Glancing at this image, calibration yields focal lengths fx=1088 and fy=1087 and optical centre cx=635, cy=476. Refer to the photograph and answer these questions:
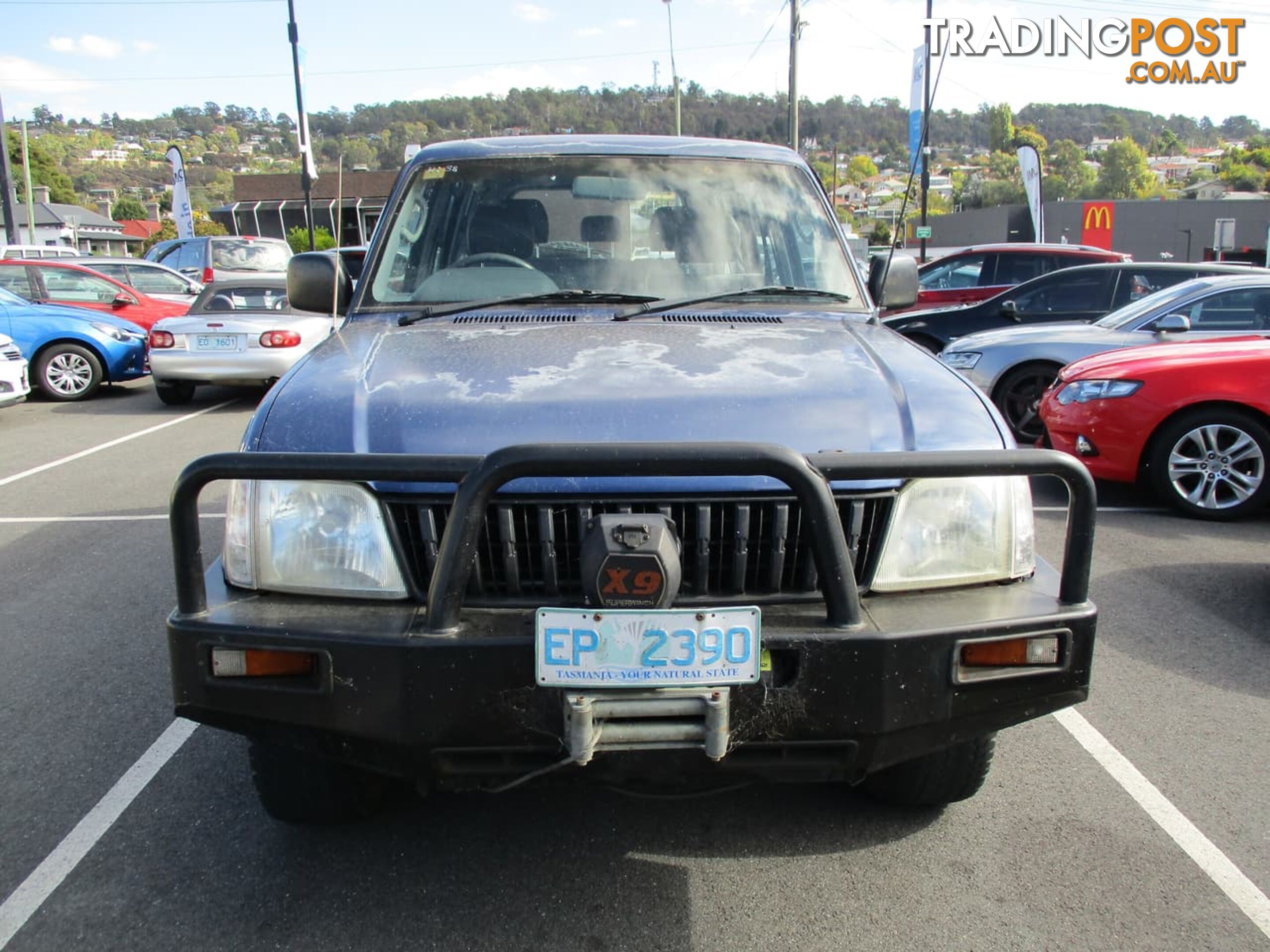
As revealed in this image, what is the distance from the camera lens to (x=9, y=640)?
15.4 ft

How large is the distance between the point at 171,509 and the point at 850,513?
148 cm

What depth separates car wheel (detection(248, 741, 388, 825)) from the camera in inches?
108

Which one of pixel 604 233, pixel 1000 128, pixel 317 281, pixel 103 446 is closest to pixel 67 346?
pixel 103 446

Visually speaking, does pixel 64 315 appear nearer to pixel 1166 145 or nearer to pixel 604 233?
pixel 604 233

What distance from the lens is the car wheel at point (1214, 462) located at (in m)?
6.59

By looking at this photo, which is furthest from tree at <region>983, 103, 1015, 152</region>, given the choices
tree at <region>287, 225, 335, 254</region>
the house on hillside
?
tree at <region>287, 225, 335, 254</region>

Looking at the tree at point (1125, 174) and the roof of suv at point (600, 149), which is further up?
the tree at point (1125, 174)

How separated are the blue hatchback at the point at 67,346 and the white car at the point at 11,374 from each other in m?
1.91

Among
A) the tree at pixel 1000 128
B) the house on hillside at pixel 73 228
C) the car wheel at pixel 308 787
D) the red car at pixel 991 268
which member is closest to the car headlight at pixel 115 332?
the red car at pixel 991 268

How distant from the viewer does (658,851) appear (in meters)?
2.92

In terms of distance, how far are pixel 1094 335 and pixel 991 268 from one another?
541 centimetres

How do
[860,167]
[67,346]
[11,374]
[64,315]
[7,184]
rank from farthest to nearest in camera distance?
[860,167] < [7,184] < [64,315] < [67,346] < [11,374]

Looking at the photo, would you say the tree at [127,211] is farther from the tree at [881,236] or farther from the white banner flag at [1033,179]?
the white banner flag at [1033,179]

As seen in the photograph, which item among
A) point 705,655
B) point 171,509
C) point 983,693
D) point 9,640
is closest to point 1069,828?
point 983,693
